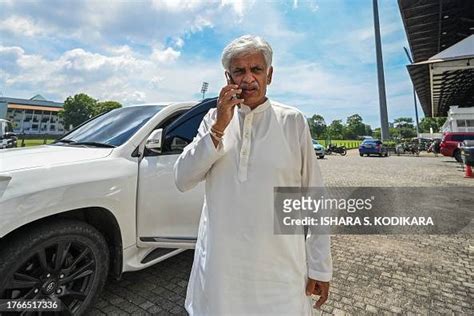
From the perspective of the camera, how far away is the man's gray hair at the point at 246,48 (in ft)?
4.75

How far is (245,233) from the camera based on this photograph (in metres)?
1.46

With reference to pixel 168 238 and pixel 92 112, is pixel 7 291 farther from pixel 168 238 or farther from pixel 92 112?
pixel 92 112

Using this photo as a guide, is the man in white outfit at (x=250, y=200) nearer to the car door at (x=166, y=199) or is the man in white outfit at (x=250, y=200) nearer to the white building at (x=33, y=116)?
the car door at (x=166, y=199)

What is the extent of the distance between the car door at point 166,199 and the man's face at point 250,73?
4.34 feet

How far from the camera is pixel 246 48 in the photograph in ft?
4.75

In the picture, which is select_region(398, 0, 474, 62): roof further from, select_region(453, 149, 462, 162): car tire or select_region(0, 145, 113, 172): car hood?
select_region(0, 145, 113, 172): car hood

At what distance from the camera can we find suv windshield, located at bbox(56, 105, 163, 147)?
112 inches

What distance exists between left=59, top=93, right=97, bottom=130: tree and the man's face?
80.3 meters

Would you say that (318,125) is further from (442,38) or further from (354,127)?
(442,38)

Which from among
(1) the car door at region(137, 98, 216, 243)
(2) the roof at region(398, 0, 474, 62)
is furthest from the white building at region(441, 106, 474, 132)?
(1) the car door at region(137, 98, 216, 243)

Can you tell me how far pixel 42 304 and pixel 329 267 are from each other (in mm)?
1995

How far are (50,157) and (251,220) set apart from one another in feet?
6.30

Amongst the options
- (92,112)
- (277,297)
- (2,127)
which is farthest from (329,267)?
(92,112)

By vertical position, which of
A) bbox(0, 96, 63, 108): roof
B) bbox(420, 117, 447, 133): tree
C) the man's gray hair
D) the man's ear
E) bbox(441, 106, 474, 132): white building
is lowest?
the man's ear
